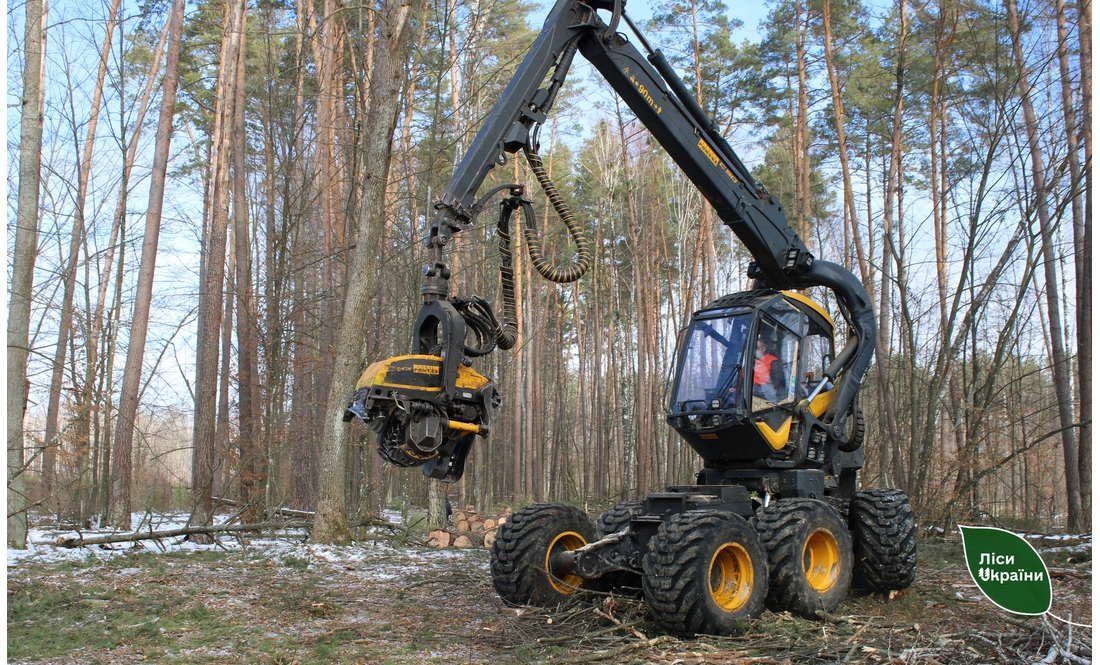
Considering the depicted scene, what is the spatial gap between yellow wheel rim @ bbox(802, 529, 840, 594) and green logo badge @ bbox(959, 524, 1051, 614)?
2.54m

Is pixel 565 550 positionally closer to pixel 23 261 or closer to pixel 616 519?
pixel 616 519

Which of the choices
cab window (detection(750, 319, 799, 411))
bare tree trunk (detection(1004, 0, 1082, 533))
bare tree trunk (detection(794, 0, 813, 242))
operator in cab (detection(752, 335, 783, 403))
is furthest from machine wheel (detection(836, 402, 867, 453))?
bare tree trunk (detection(794, 0, 813, 242))

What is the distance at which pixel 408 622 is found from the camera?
17.0 ft

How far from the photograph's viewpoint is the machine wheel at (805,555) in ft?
17.2

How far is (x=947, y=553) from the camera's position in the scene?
27.8 feet

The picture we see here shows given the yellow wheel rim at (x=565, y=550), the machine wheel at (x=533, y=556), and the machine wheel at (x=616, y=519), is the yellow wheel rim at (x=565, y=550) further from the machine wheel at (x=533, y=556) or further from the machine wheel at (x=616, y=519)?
the machine wheel at (x=616, y=519)

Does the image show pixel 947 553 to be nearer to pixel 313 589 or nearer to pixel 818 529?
pixel 818 529

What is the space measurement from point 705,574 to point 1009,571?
1.87 meters

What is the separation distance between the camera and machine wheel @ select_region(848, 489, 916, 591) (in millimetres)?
6082

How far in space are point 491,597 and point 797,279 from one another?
12.3 ft

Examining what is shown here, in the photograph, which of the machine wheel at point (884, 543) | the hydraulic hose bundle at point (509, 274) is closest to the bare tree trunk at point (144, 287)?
the hydraulic hose bundle at point (509, 274)

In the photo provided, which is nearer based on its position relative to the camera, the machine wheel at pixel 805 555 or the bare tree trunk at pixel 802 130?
the machine wheel at pixel 805 555

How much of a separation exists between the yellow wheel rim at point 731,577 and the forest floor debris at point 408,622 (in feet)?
0.55

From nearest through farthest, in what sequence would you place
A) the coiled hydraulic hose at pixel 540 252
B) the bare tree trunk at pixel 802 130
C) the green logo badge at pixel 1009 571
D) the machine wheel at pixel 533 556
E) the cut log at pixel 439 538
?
the green logo badge at pixel 1009 571
the coiled hydraulic hose at pixel 540 252
the machine wheel at pixel 533 556
the cut log at pixel 439 538
the bare tree trunk at pixel 802 130
